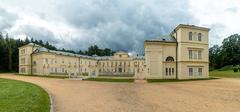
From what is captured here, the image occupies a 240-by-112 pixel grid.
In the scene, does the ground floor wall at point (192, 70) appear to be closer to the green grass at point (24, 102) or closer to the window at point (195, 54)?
the window at point (195, 54)

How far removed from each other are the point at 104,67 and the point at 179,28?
65324 mm

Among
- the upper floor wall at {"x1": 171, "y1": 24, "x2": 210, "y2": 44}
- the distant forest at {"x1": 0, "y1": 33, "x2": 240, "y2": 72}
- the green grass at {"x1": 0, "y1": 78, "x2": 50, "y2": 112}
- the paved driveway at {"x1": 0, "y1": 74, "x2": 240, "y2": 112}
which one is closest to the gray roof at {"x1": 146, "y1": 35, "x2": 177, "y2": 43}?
the upper floor wall at {"x1": 171, "y1": 24, "x2": 210, "y2": 44}

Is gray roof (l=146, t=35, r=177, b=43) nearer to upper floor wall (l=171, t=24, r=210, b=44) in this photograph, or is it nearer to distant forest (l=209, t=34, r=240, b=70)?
upper floor wall (l=171, t=24, r=210, b=44)

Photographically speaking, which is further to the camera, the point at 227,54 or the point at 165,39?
the point at 227,54

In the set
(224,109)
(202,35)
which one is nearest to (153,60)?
(202,35)

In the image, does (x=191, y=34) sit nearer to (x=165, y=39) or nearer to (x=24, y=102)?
(x=165, y=39)

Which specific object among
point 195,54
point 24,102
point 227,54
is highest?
point 227,54

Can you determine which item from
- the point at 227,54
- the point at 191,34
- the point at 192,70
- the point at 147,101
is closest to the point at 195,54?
the point at 192,70

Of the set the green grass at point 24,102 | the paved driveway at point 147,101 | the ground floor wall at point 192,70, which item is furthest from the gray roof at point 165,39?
the green grass at point 24,102

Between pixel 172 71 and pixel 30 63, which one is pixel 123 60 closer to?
pixel 30 63

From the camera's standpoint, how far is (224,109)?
35.2 ft

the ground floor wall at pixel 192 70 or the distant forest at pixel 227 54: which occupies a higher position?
the distant forest at pixel 227 54

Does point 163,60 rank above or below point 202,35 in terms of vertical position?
below

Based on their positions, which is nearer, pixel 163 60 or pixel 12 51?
pixel 163 60
